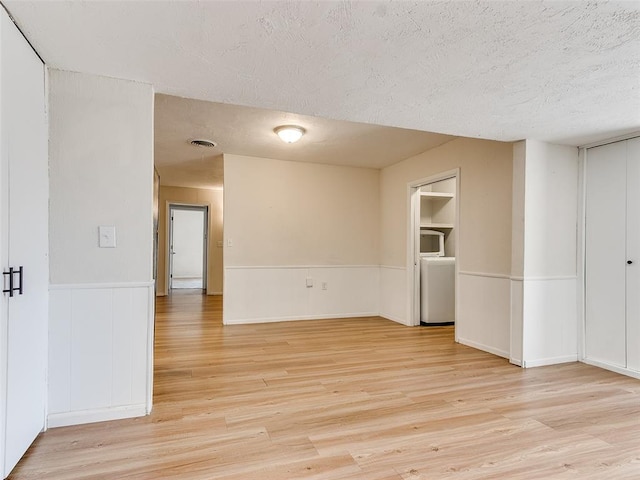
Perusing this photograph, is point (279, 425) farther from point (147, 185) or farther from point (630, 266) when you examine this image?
point (630, 266)

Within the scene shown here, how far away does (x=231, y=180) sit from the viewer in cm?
486

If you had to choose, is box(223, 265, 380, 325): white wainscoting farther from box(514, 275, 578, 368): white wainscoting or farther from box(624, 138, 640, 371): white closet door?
box(624, 138, 640, 371): white closet door

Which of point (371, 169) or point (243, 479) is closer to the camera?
point (243, 479)

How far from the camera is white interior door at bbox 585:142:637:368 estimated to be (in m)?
3.08

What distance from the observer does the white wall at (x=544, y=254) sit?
3227mm

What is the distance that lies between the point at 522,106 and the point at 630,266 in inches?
68.2

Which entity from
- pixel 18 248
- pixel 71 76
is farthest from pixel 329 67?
pixel 18 248

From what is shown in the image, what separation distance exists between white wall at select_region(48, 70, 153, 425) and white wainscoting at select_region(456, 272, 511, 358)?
3087 millimetres

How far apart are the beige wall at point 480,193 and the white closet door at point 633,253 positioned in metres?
0.88

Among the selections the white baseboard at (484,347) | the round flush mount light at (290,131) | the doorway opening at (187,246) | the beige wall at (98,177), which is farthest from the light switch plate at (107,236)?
the doorway opening at (187,246)

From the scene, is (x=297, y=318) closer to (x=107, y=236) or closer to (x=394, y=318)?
(x=394, y=318)

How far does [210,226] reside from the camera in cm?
792

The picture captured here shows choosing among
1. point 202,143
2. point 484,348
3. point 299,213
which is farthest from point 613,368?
point 202,143

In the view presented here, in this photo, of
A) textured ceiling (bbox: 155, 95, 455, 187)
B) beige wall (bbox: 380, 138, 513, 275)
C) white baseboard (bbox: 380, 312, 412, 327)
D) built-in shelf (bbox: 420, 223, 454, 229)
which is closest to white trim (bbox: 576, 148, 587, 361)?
beige wall (bbox: 380, 138, 513, 275)
